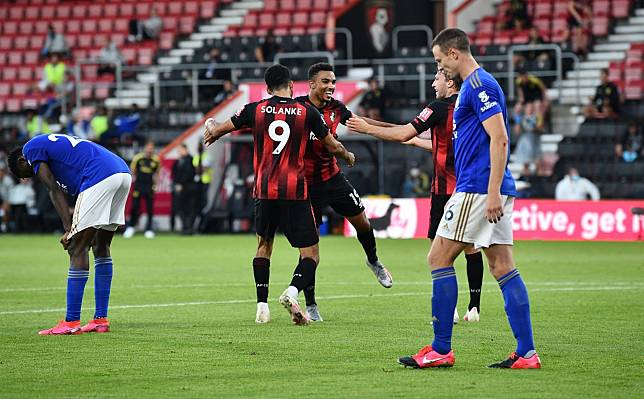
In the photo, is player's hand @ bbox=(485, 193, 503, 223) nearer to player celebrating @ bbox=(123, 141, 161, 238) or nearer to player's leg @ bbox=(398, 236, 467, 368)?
player's leg @ bbox=(398, 236, 467, 368)

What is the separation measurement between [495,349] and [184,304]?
15.3 ft

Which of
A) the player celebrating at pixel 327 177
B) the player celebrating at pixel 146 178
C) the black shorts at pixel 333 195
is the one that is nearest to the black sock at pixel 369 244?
the player celebrating at pixel 327 177

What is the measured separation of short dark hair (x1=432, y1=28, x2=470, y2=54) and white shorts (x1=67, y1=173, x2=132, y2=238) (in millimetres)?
3718

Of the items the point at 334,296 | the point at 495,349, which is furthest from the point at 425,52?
the point at 495,349

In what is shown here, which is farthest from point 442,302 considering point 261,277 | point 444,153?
point 261,277

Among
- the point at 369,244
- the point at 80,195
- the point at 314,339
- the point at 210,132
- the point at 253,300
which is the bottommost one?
the point at 253,300

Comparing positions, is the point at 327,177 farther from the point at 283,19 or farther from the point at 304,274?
the point at 283,19

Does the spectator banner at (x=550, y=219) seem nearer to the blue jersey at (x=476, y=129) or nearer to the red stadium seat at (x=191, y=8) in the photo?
the red stadium seat at (x=191, y=8)

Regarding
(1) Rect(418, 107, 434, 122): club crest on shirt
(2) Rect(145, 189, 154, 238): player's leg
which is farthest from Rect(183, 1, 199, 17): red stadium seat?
(1) Rect(418, 107, 434, 122): club crest on shirt

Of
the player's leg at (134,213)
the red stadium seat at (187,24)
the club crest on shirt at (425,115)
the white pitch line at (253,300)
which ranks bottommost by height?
the player's leg at (134,213)

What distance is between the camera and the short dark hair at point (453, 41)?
842cm

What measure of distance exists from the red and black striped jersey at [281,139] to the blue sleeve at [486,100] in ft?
9.66

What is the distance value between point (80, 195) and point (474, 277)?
356cm

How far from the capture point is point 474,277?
38.5 ft
